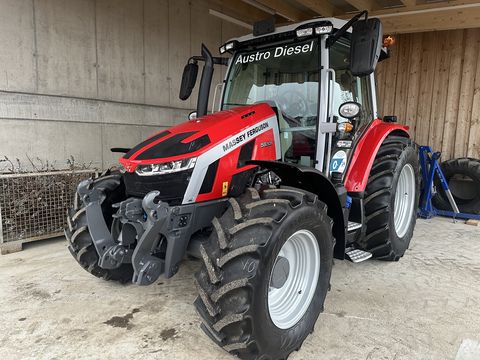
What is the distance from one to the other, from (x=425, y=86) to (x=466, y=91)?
2.07 feet

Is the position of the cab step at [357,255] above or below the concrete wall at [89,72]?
below

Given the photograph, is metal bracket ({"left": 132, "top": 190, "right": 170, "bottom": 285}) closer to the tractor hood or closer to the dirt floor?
the tractor hood

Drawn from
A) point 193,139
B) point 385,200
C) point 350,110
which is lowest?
point 385,200

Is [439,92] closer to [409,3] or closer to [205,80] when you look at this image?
[409,3]

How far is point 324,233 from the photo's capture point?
220 centimetres

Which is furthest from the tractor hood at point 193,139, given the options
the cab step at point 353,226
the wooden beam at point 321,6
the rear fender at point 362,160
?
the wooden beam at point 321,6

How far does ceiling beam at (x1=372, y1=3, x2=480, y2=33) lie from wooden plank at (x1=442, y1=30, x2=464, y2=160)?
872 millimetres

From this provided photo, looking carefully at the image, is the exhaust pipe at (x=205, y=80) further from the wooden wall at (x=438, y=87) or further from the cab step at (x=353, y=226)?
the wooden wall at (x=438, y=87)

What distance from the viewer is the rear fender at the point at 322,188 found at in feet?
7.38

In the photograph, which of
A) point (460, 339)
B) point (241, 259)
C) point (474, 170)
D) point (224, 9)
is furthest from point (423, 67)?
point (241, 259)

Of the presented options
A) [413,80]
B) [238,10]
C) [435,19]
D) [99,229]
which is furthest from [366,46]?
[413,80]

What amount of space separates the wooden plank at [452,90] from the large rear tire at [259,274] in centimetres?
A: 493

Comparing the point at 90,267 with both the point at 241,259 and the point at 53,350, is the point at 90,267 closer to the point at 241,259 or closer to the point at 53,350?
the point at 53,350

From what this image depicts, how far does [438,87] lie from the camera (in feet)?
20.0
